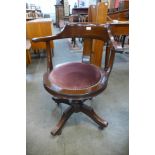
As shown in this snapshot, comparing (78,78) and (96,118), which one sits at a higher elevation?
(78,78)

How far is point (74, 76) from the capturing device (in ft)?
3.90

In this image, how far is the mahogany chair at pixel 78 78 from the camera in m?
0.99

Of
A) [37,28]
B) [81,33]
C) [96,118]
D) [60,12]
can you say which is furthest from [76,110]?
[60,12]

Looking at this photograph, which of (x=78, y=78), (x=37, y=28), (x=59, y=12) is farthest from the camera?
(x=59, y=12)

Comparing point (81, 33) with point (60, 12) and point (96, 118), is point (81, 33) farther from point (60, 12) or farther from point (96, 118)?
point (60, 12)

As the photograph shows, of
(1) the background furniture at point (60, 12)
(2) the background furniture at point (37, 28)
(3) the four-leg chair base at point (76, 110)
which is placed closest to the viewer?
(3) the four-leg chair base at point (76, 110)

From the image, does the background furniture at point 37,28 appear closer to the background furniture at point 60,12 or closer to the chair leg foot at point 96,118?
the chair leg foot at point 96,118

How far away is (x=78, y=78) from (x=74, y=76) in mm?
40

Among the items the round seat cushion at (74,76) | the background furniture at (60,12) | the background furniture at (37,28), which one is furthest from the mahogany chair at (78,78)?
the background furniture at (60,12)

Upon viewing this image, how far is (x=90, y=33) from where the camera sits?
132 cm

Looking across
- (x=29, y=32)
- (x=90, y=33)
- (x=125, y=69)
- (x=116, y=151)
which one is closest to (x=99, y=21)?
(x=90, y=33)

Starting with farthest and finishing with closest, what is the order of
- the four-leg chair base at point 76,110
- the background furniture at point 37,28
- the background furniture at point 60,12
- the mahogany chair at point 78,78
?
the background furniture at point 60,12 → the background furniture at point 37,28 → the four-leg chair base at point 76,110 → the mahogany chair at point 78,78
